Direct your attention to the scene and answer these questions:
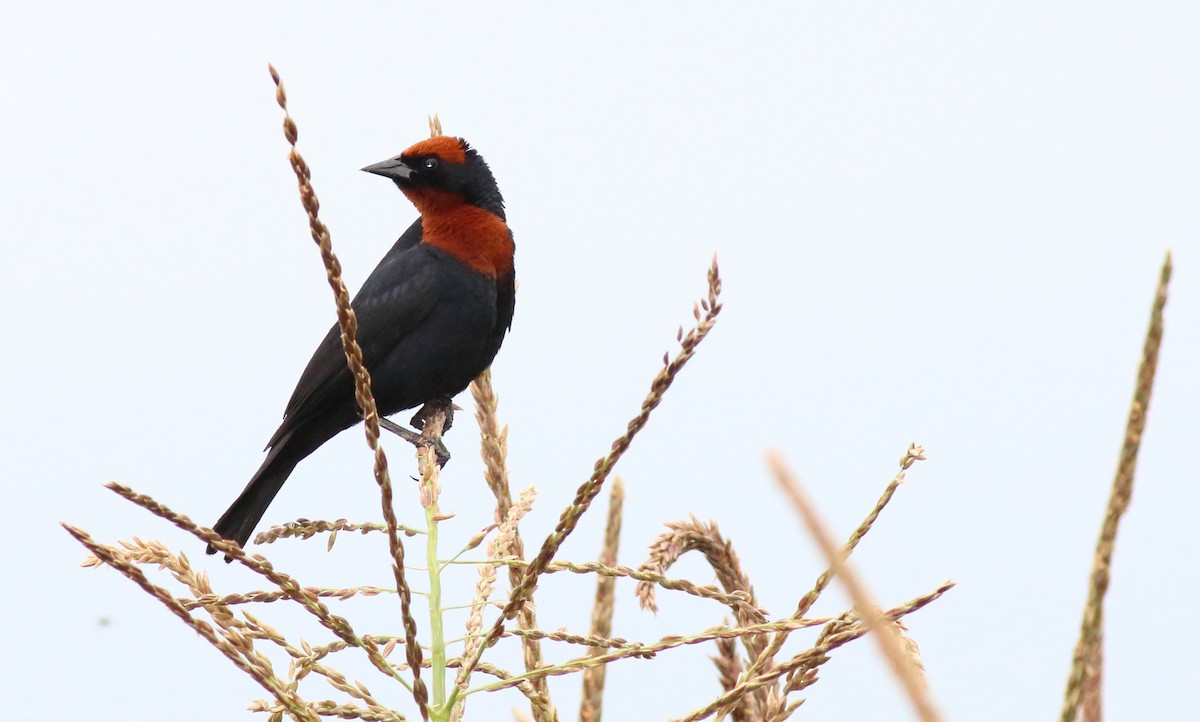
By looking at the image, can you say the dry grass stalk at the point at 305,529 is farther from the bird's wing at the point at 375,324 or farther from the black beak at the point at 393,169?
the black beak at the point at 393,169

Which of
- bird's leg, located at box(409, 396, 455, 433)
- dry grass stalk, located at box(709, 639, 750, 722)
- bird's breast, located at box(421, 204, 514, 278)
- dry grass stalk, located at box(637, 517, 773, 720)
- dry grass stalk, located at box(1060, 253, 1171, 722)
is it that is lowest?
dry grass stalk, located at box(1060, 253, 1171, 722)

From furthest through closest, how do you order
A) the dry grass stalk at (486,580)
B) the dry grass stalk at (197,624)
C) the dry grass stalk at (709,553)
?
the dry grass stalk at (709,553)
the dry grass stalk at (486,580)
the dry grass stalk at (197,624)

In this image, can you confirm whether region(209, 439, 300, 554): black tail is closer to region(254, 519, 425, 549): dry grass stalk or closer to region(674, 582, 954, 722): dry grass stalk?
region(254, 519, 425, 549): dry grass stalk

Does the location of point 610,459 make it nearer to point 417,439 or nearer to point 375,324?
point 417,439

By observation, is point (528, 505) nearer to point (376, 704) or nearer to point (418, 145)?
point (376, 704)

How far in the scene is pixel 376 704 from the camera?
187 cm

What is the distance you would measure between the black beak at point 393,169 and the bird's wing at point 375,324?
320mm

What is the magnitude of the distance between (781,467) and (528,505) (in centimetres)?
206

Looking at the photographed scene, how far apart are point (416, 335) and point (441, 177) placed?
76cm

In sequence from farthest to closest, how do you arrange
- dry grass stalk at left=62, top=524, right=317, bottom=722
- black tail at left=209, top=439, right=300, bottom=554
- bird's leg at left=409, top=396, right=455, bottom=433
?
1. bird's leg at left=409, top=396, right=455, bottom=433
2. black tail at left=209, top=439, right=300, bottom=554
3. dry grass stalk at left=62, top=524, right=317, bottom=722

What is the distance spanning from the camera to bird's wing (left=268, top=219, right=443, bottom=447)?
465 centimetres

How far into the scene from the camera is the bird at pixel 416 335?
4707 millimetres

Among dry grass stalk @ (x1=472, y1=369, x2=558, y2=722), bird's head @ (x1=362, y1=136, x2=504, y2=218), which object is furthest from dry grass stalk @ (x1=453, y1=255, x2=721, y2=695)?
bird's head @ (x1=362, y1=136, x2=504, y2=218)

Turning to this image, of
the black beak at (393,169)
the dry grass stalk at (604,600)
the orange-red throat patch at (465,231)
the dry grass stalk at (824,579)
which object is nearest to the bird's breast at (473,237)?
the orange-red throat patch at (465,231)
